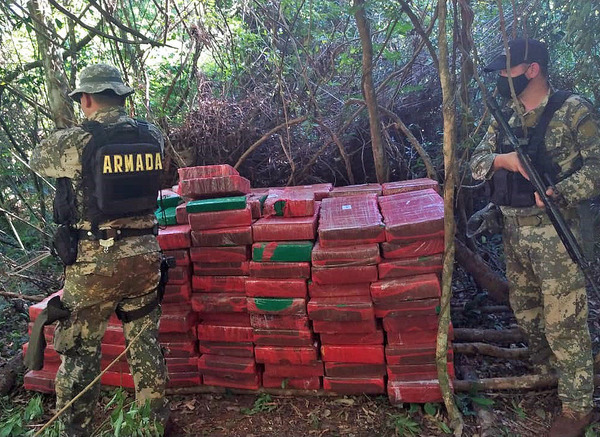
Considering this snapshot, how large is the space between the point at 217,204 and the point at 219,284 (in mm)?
580

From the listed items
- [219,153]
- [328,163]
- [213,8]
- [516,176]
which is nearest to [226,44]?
[213,8]

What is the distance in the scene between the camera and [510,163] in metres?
2.74

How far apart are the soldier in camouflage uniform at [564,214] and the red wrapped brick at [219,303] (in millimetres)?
1896

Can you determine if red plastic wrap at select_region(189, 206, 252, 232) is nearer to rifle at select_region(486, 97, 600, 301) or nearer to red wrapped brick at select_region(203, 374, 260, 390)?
red wrapped brick at select_region(203, 374, 260, 390)

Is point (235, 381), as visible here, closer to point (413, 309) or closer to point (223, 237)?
point (223, 237)

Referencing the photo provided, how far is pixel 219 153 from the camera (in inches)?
188

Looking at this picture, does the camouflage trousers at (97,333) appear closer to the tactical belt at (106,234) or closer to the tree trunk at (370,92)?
the tactical belt at (106,234)

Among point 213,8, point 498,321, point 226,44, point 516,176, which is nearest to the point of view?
point 516,176

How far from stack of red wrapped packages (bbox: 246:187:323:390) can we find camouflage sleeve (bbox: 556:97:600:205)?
1576 mm

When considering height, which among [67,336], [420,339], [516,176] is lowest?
[420,339]

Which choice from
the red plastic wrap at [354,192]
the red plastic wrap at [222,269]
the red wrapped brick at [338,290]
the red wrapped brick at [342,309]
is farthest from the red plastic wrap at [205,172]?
the red wrapped brick at [342,309]

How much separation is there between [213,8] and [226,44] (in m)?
0.47

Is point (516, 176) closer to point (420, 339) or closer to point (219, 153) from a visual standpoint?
point (420, 339)

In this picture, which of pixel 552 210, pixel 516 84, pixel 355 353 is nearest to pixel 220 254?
pixel 355 353
